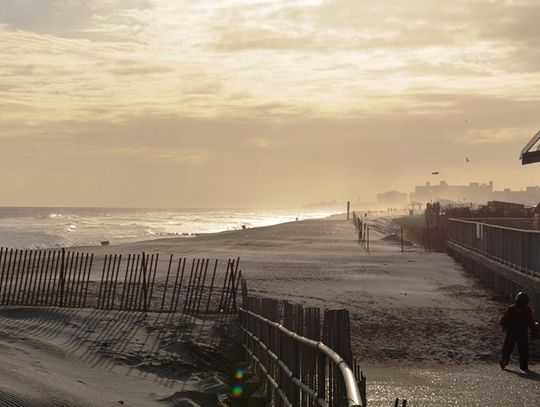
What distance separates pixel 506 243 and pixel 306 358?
56.9 feet

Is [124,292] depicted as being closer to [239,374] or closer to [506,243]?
[239,374]

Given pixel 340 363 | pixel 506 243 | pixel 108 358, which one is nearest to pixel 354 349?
pixel 108 358

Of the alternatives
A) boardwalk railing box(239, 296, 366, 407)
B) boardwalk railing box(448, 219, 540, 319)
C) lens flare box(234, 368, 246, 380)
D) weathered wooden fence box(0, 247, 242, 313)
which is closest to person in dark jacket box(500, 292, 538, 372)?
boardwalk railing box(448, 219, 540, 319)

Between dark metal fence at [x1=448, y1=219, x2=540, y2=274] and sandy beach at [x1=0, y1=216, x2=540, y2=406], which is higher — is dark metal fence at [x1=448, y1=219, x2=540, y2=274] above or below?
above

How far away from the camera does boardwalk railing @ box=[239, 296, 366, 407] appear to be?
26.2ft

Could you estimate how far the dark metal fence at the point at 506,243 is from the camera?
69.4 feet

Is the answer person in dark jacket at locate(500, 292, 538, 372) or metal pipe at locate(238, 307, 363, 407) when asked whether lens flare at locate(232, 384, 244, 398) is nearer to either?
metal pipe at locate(238, 307, 363, 407)

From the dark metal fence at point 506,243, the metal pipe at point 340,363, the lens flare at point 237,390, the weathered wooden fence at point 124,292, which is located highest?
the dark metal fence at point 506,243

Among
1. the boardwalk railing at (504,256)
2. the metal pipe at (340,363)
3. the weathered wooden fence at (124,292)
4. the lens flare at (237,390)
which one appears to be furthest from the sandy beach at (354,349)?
the metal pipe at (340,363)

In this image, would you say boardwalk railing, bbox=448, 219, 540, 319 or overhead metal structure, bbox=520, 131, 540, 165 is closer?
boardwalk railing, bbox=448, 219, 540, 319

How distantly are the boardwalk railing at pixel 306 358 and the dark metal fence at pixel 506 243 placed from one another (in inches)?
366

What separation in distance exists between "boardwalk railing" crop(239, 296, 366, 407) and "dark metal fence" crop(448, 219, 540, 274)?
9.29m

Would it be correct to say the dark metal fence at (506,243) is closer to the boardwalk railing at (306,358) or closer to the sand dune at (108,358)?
the sand dune at (108,358)

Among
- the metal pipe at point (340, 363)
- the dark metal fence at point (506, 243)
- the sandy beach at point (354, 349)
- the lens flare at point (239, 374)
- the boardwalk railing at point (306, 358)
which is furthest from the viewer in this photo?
the dark metal fence at point (506, 243)
